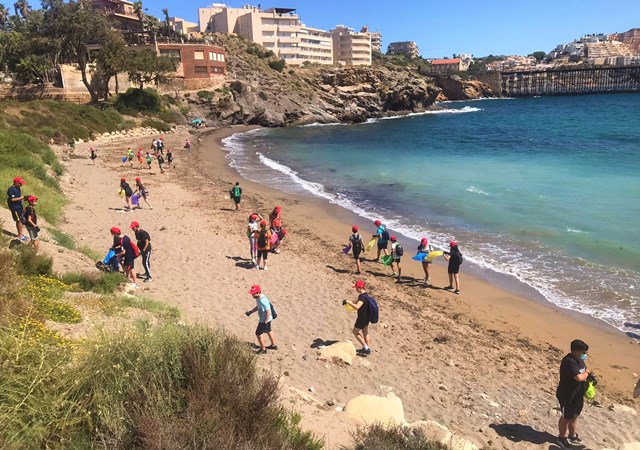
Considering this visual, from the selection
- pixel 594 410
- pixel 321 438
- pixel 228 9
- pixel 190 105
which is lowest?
pixel 594 410

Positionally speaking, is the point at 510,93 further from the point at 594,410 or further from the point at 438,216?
the point at 594,410

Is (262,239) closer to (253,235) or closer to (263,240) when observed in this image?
(263,240)

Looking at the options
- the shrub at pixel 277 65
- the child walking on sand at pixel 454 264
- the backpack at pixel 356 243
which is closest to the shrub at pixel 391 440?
the child walking on sand at pixel 454 264

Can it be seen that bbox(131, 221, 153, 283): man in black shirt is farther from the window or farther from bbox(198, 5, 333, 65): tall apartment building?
bbox(198, 5, 333, 65): tall apartment building

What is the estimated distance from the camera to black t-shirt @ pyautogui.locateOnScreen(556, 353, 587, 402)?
6175 mm

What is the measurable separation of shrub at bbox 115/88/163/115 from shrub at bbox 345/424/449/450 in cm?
5338

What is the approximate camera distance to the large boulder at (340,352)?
832cm

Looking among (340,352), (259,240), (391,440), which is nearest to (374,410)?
(391,440)

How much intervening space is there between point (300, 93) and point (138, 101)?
34350 mm

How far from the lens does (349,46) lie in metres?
124

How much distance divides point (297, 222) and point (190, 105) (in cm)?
4971

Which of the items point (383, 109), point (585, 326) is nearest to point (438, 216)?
point (585, 326)

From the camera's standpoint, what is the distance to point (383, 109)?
9450 cm

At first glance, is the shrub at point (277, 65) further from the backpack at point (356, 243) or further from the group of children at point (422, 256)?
the backpack at point (356, 243)
